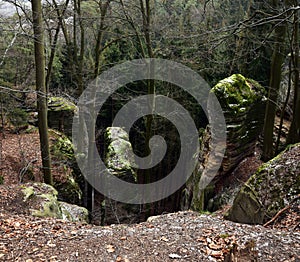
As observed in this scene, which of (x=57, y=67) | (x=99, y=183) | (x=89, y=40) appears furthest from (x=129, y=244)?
(x=89, y=40)

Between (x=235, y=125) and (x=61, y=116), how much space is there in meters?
7.91

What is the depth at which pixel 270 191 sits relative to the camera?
13.9 feet

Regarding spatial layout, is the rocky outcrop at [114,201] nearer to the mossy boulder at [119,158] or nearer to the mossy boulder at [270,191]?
Result: the mossy boulder at [119,158]

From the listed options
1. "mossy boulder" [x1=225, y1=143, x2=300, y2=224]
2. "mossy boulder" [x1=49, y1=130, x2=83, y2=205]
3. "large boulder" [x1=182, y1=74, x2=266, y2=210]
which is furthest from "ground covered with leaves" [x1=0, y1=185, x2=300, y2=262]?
"mossy boulder" [x1=49, y1=130, x2=83, y2=205]

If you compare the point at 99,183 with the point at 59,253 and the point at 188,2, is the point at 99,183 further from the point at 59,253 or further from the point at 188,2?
the point at 188,2

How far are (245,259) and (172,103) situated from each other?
9.80 m

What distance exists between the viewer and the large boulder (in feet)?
23.8

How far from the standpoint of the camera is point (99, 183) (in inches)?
389

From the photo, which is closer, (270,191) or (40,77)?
(270,191)

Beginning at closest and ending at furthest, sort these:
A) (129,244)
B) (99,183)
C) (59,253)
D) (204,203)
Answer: (59,253)
(129,244)
(204,203)
(99,183)

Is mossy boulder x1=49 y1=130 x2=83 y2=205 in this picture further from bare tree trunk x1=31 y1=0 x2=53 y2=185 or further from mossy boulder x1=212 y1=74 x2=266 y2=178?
mossy boulder x1=212 y1=74 x2=266 y2=178

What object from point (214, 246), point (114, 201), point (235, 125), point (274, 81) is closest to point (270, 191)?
point (214, 246)

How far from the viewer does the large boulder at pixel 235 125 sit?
23.8 ft

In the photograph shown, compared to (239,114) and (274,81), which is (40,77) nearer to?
(239,114)
